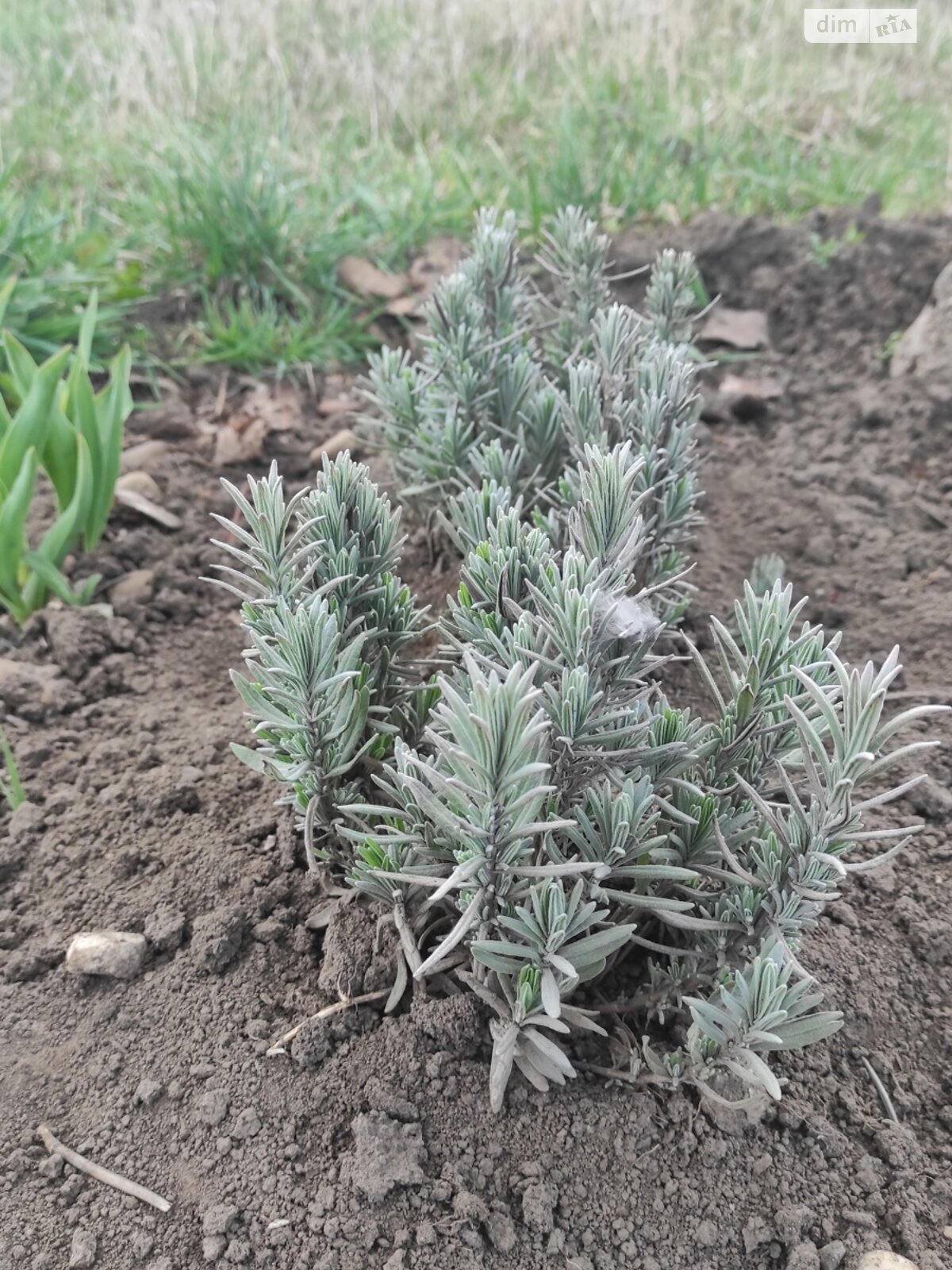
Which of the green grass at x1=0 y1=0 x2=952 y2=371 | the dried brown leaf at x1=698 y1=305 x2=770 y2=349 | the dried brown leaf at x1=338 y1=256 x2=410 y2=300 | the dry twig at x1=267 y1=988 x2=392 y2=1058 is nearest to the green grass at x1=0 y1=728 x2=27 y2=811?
the dry twig at x1=267 y1=988 x2=392 y2=1058

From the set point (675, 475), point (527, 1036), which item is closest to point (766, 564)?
point (675, 475)

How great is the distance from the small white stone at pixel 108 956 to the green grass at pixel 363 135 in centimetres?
240

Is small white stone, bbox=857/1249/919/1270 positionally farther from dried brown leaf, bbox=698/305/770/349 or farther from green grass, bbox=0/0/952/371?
green grass, bbox=0/0/952/371

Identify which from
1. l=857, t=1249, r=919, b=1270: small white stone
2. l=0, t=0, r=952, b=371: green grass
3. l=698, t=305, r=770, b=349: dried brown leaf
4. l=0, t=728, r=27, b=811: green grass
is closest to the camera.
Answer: l=857, t=1249, r=919, b=1270: small white stone

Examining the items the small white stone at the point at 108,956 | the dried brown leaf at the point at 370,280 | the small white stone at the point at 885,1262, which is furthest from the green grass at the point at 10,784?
the dried brown leaf at the point at 370,280

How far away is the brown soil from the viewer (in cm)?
147

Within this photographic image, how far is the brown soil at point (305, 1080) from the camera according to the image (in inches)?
Answer: 57.8

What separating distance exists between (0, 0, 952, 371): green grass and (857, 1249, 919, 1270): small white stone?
3.15 metres

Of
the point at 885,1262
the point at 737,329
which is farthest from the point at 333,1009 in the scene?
the point at 737,329

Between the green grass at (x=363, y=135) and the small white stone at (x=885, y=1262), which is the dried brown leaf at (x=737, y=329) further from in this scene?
the small white stone at (x=885, y=1262)

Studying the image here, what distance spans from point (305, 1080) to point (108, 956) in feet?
1.40

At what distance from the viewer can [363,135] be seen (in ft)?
17.5

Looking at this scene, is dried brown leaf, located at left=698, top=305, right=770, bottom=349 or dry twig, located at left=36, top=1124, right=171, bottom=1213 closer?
dry twig, located at left=36, top=1124, right=171, bottom=1213

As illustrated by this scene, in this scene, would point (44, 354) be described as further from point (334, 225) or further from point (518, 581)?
point (518, 581)
